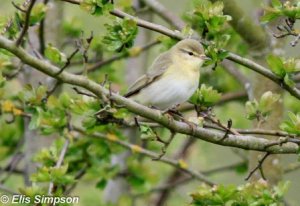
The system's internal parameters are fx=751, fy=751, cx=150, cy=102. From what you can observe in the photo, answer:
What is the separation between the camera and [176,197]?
712cm

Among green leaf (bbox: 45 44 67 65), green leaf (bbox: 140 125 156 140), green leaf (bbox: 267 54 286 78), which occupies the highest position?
green leaf (bbox: 45 44 67 65)

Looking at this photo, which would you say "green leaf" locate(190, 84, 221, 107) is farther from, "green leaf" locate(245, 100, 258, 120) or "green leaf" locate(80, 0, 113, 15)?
"green leaf" locate(80, 0, 113, 15)

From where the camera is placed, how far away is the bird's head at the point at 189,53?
4.41 meters

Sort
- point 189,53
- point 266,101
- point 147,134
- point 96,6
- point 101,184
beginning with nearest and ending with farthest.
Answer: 1. point 96,6
2. point 147,134
3. point 266,101
4. point 189,53
5. point 101,184

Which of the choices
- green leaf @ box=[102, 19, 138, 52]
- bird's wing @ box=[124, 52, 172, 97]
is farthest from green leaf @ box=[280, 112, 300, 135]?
bird's wing @ box=[124, 52, 172, 97]

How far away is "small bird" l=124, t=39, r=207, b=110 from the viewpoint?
4383 mm

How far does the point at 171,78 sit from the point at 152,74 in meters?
0.12

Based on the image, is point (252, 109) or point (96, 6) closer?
point (96, 6)

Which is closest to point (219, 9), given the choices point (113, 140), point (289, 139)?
point (289, 139)

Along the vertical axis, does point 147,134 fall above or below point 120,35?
below

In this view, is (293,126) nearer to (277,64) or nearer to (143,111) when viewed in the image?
(277,64)

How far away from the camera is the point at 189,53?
454 centimetres

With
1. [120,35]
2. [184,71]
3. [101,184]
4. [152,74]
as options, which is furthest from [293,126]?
[101,184]

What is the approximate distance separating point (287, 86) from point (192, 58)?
1061 millimetres
